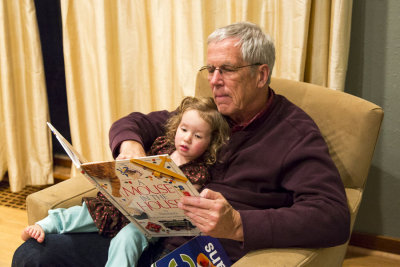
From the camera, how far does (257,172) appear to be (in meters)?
1.39

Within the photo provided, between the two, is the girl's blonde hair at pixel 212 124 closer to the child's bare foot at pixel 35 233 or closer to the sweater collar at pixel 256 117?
the sweater collar at pixel 256 117

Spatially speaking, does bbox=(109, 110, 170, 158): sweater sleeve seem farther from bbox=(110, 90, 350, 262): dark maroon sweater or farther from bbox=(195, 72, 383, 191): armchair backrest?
bbox=(195, 72, 383, 191): armchair backrest

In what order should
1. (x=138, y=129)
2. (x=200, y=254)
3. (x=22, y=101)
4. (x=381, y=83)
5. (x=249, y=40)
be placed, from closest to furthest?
(x=200, y=254)
(x=249, y=40)
(x=138, y=129)
(x=381, y=83)
(x=22, y=101)

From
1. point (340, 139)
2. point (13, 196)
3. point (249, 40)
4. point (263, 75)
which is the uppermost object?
point (249, 40)

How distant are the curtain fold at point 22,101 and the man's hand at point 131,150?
141cm

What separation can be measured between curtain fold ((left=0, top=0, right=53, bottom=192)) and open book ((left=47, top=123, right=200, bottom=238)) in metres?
1.63

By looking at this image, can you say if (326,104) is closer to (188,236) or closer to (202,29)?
(188,236)

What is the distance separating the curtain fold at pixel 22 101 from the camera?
2.66 meters

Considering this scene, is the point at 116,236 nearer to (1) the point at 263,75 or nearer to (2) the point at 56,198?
(2) the point at 56,198

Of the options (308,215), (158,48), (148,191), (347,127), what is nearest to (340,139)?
(347,127)

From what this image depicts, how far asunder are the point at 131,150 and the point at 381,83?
1.15 meters

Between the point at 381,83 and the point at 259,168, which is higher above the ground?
the point at 381,83

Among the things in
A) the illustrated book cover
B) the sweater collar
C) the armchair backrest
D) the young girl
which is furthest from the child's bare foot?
the armchair backrest

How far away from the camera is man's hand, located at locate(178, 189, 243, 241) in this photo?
1180 millimetres
